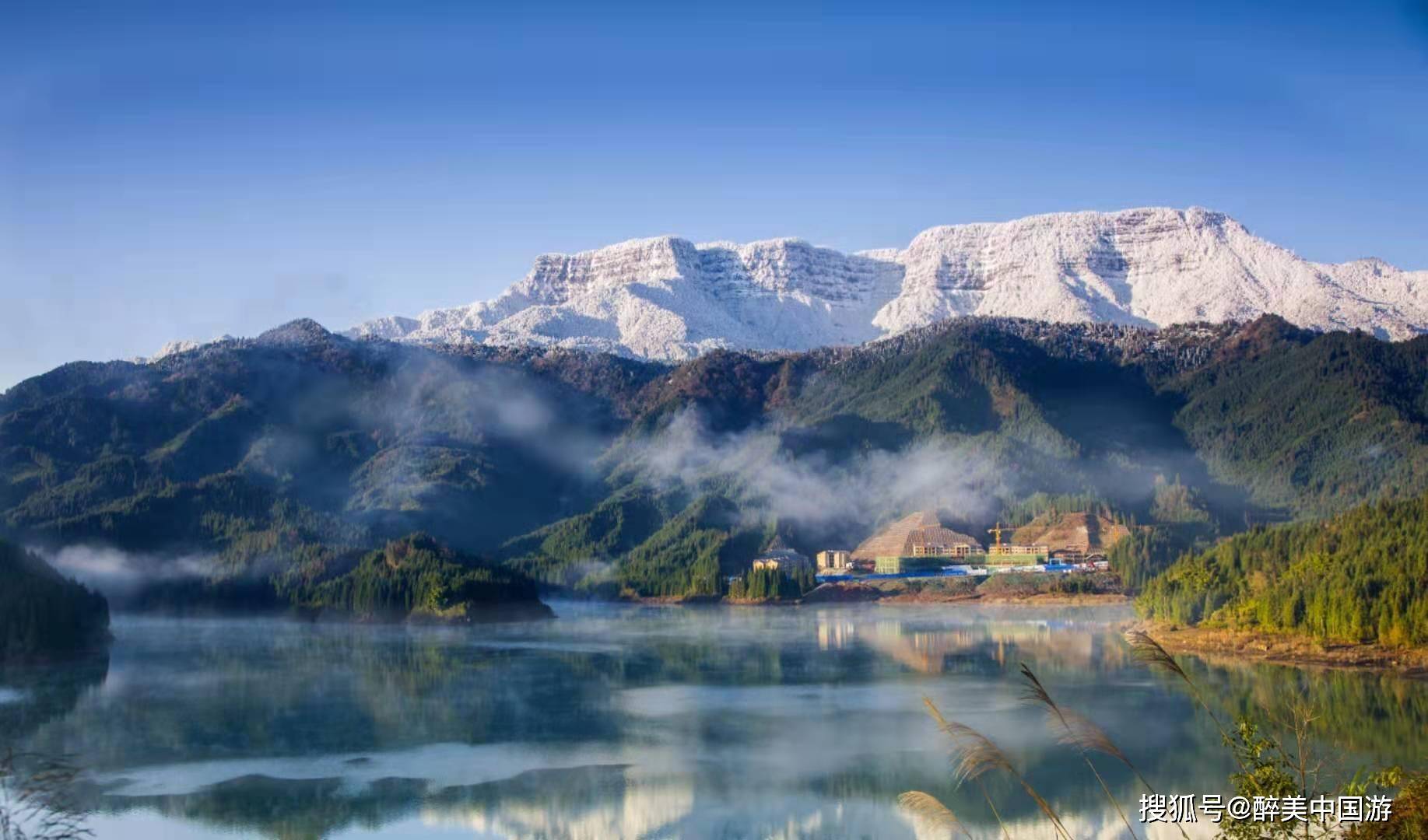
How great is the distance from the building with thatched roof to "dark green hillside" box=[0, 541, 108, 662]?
107151mm

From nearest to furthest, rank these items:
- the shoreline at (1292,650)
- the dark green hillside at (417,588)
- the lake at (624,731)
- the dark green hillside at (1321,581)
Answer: the lake at (624,731) < the shoreline at (1292,650) < the dark green hillside at (1321,581) < the dark green hillside at (417,588)

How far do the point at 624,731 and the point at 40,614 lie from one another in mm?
53898

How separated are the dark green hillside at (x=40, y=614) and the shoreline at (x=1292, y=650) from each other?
248ft

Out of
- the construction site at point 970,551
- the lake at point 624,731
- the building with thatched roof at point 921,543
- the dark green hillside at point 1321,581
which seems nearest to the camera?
the lake at point 624,731

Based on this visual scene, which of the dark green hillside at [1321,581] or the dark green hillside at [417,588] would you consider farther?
the dark green hillside at [417,588]

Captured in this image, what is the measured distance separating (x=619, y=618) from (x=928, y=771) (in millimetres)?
99255

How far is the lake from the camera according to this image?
48.9 metres

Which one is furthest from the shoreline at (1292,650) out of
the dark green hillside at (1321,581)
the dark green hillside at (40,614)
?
the dark green hillside at (40,614)

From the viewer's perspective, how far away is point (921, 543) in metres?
191

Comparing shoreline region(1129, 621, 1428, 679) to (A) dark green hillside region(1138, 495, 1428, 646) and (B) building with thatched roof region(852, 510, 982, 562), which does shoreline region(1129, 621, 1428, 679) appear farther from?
(B) building with thatched roof region(852, 510, 982, 562)

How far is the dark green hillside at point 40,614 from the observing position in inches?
3814

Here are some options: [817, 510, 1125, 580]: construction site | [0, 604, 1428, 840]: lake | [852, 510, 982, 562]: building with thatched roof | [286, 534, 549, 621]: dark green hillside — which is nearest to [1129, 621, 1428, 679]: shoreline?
[0, 604, 1428, 840]: lake

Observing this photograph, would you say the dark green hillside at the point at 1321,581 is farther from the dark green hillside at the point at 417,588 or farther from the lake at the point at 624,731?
the dark green hillside at the point at 417,588

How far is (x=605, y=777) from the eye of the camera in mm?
55281
